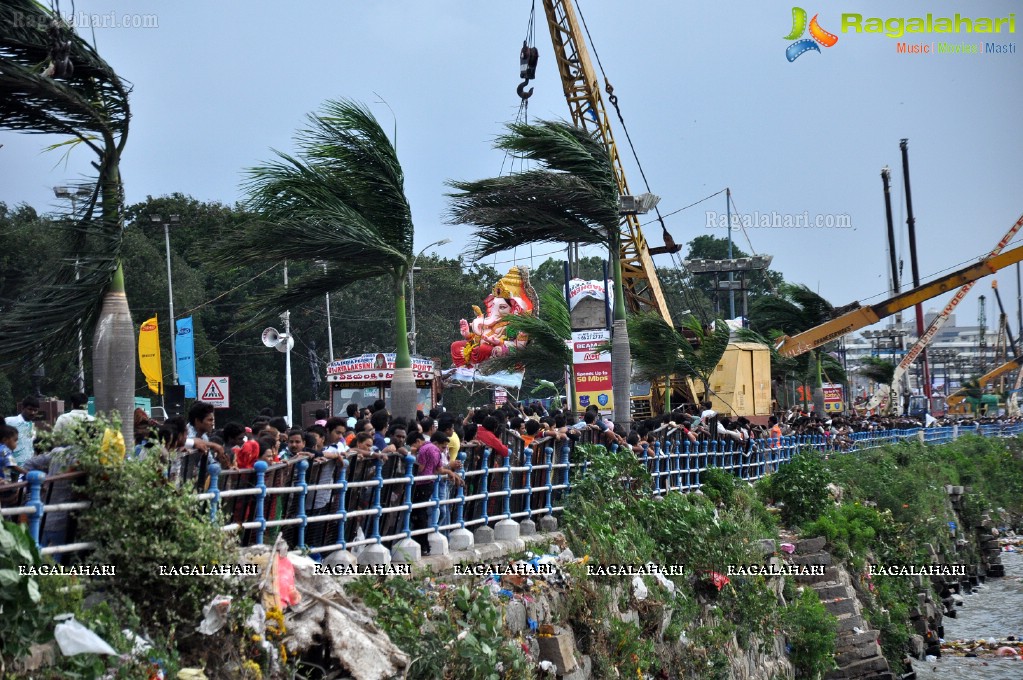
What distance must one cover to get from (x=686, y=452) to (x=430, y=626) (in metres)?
10.1

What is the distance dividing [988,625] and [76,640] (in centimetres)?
2264

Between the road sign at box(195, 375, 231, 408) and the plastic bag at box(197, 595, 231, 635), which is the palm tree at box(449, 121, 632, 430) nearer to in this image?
the road sign at box(195, 375, 231, 408)

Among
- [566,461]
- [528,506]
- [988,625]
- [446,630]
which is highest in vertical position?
[566,461]

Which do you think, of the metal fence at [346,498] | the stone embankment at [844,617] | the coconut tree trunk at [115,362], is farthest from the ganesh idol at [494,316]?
the coconut tree trunk at [115,362]

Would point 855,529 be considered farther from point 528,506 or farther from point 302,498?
point 302,498

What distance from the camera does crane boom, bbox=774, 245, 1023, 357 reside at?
35.1 metres

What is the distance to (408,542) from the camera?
9094 millimetres

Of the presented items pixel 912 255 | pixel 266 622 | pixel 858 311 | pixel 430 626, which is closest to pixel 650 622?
pixel 430 626

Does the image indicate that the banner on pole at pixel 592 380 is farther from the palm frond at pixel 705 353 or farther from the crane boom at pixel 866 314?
the crane boom at pixel 866 314

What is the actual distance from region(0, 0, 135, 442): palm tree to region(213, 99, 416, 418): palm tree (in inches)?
148

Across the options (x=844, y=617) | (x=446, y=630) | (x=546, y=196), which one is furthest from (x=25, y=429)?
(x=844, y=617)

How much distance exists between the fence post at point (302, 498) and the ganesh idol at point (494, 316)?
25.3 metres

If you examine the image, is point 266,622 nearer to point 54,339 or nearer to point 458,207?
point 54,339

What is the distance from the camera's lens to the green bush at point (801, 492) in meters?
19.3
